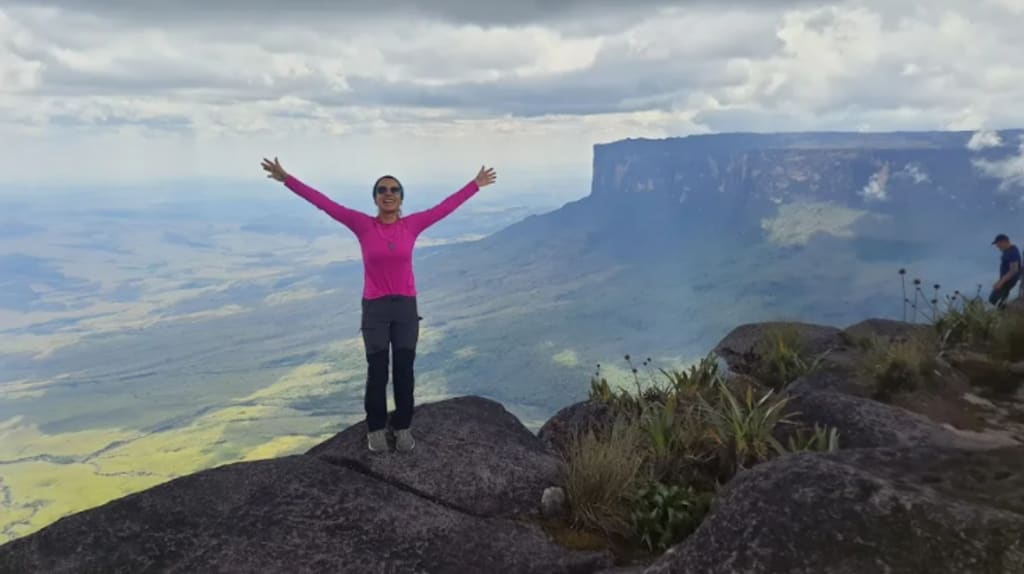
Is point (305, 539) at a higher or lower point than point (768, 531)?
lower

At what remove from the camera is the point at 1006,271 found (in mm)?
22953

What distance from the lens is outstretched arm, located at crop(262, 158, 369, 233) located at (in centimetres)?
967

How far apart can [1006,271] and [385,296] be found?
21.9 m

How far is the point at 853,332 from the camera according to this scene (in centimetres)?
2109

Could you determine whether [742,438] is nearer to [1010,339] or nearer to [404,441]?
[404,441]

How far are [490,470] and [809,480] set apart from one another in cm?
481

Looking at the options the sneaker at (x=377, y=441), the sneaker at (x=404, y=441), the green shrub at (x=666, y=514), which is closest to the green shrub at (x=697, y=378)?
the green shrub at (x=666, y=514)

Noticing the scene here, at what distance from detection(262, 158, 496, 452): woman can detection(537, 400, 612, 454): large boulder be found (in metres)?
3.73

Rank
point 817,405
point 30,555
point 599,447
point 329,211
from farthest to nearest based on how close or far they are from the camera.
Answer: point 817,405
point 329,211
point 599,447
point 30,555

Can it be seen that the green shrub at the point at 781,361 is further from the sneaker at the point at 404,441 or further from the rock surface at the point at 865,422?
the sneaker at the point at 404,441

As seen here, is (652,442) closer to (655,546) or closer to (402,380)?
(655,546)

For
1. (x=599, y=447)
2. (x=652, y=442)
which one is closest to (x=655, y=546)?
(x=599, y=447)

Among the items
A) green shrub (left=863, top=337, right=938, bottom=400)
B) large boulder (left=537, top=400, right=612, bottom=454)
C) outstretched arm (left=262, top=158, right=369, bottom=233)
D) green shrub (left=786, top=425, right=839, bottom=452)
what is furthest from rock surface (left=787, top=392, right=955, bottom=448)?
outstretched arm (left=262, top=158, right=369, bottom=233)

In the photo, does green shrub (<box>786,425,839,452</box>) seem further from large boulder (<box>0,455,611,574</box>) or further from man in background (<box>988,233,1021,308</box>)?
man in background (<box>988,233,1021,308</box>)
